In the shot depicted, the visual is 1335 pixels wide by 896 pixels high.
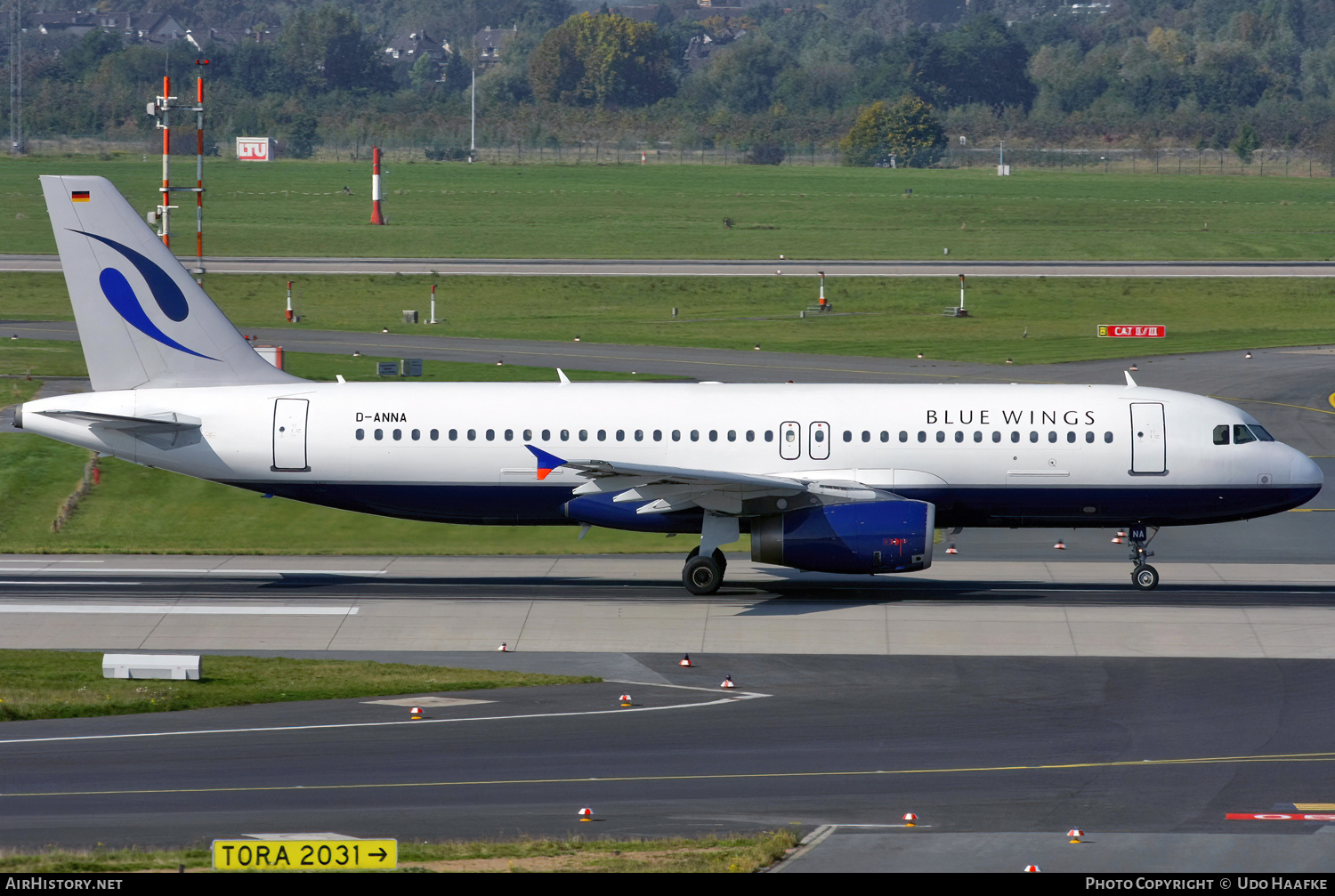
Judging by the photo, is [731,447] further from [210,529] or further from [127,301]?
[210,529]

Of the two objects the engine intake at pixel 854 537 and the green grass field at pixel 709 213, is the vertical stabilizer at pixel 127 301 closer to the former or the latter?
the engine intake at pixel 854 537

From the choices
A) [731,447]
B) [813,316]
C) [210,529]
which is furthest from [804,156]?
[731,447]

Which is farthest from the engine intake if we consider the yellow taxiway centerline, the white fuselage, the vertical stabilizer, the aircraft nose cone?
the vertical stabilizer

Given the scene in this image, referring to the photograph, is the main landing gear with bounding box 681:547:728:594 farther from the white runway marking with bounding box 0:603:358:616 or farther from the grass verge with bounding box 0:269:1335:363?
the grass verge with bounding box 0:269:1335:363

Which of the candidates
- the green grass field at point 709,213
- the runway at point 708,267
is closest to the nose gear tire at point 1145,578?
the runway at point 708,267

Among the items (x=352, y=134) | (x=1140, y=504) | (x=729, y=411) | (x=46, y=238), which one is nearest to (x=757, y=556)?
(x=729, y=411)

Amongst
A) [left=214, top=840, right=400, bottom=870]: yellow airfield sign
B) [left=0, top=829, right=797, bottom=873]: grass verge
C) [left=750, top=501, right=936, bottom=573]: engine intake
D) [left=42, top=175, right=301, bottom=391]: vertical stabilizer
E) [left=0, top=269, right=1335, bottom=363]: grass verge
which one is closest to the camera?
[left=214, top=840, right=400, bottom=870]: yellow airfield sign

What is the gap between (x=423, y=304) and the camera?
3250 inches

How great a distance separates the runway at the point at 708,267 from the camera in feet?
300

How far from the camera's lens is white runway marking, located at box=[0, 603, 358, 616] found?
105 ft

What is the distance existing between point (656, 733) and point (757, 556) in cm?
974

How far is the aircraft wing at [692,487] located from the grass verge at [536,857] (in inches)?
541

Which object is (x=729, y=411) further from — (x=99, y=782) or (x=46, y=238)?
(x=46, y=238)

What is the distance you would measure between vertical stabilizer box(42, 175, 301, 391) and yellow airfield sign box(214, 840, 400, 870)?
20.3 m
